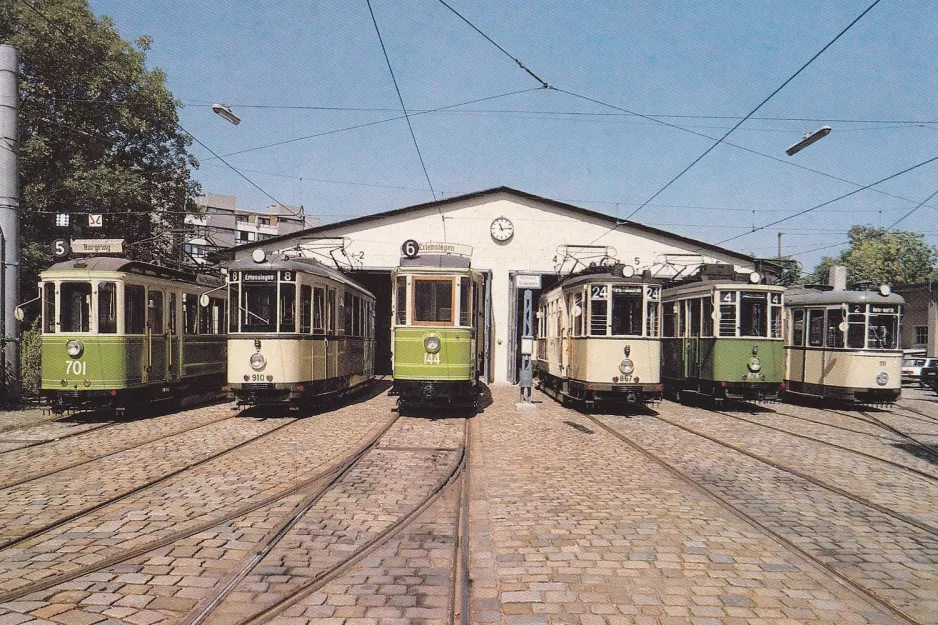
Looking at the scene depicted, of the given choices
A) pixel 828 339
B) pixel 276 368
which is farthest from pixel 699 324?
pixel 276 368

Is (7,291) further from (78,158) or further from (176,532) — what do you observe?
(176,532)

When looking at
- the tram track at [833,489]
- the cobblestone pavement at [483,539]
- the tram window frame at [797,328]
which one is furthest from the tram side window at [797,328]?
the cobblestone pavement at [483,539]

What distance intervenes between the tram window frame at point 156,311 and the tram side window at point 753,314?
13.7m

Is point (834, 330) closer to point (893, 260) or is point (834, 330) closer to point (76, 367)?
point (76, 367)

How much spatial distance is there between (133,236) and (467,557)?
80.9 ft

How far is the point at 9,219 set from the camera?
1434 centimetres

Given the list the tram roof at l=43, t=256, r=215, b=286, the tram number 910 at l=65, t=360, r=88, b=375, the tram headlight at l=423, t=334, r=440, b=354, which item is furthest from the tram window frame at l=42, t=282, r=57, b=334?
the tram headlight at l=423, t=334, r=440, b=354

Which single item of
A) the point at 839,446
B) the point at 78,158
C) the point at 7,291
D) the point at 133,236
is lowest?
the point at 839,446

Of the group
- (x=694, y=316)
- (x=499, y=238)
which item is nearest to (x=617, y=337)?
(x=694, y=316)

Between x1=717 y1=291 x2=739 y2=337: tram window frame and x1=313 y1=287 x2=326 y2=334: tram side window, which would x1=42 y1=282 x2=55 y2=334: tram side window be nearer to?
x1=313 y1=287 x2=326 y2=334: tram side window

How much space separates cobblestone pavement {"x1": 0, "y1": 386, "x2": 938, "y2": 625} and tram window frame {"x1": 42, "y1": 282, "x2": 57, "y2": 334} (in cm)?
342

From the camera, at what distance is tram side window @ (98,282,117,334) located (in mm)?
12273

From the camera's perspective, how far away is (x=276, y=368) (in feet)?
41.0

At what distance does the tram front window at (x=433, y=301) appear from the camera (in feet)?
43.1
